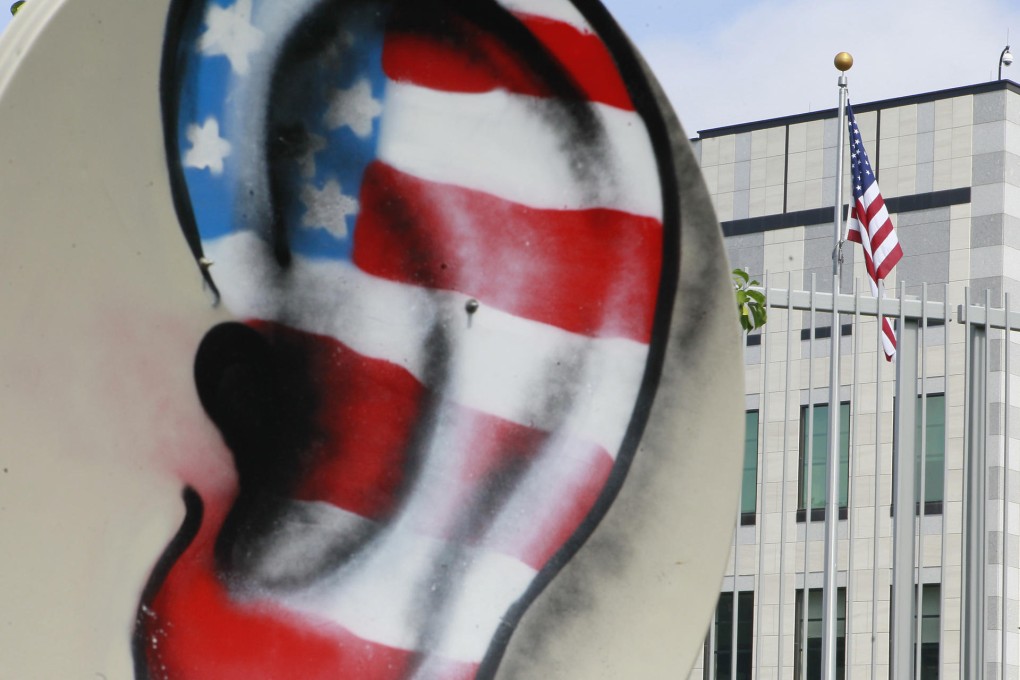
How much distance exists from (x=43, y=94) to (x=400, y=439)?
0.89 meters

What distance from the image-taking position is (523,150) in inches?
119

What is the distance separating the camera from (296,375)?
2.73 m

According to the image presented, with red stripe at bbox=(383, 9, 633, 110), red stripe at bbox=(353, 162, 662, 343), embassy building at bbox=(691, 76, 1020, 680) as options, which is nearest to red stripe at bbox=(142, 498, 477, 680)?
red stripe at bbox=(353, 162, 662, 343)

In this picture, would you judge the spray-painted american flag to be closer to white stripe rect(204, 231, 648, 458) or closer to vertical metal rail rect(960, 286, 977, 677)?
white stripe rect(204, 231, 648, 458)

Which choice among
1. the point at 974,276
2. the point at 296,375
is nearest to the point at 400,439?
the point at 296,375

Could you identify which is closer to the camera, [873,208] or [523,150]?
[523,150]

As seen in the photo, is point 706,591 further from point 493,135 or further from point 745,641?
point 745,641

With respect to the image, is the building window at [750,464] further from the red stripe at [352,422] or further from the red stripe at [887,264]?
the red stripe at [352,422]

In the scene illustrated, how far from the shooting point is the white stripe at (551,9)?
297cm

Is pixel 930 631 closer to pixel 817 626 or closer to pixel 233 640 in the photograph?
pixel 817 626

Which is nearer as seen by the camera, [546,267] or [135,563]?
[135,563]

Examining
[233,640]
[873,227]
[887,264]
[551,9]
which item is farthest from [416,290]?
[873,227]

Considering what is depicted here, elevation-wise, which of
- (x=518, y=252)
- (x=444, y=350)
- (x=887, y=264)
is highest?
(x=887, y=264)

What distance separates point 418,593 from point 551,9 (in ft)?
3.31
